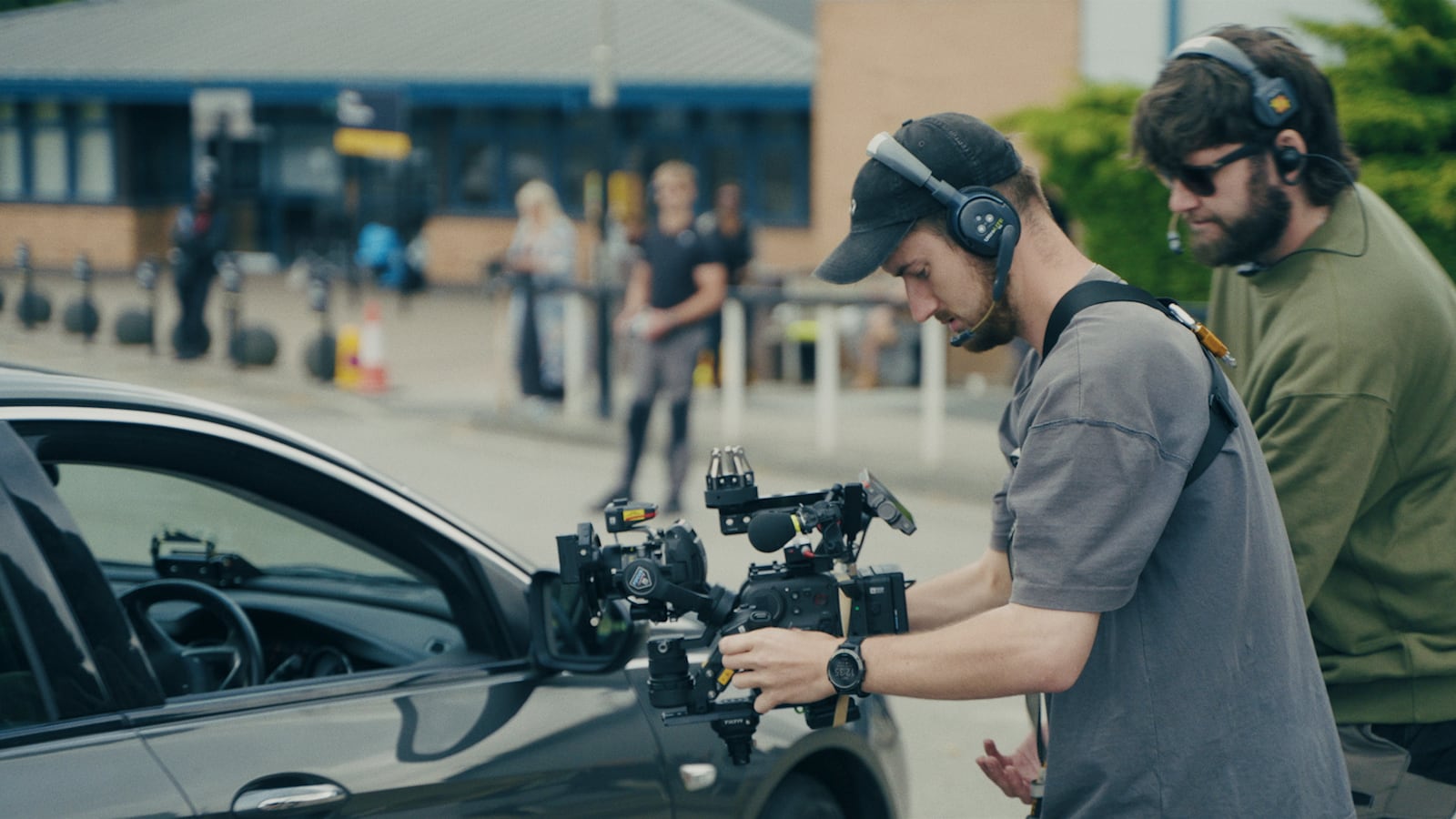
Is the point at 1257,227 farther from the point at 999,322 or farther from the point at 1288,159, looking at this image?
the point at 999,322

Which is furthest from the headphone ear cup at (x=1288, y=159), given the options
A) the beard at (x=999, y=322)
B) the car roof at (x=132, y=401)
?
the car roof at (x=132, y=401)

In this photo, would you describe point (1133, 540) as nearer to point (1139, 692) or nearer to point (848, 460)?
point (1139, 692)

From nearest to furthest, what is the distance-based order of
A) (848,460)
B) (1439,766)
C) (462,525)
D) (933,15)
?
(1439,766) → (462,525) → (848,460) → (933,15)

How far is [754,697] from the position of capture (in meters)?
2.34

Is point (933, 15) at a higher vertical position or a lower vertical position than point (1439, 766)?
higher

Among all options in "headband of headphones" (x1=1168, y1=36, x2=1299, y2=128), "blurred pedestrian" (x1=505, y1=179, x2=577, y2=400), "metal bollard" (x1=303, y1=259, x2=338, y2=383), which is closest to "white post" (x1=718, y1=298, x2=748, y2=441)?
"blurred pedestrian" (x1=505, y1=179, x2=577, y2=400)

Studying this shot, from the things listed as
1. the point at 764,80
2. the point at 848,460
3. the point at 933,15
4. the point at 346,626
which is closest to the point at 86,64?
the point at 764,80

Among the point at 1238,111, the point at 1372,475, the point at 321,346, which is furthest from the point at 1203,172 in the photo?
the point at 321,346

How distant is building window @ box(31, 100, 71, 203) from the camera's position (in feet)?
102

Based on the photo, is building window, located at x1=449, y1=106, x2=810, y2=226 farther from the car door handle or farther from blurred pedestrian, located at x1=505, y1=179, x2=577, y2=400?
the car door handle

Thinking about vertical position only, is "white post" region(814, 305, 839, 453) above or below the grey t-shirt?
below

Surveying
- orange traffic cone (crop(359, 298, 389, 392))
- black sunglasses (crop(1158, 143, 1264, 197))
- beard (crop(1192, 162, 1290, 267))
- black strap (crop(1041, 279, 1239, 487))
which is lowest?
orange traffic cone (crop(359, 298, 389, 392))

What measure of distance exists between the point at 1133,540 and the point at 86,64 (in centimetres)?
3108

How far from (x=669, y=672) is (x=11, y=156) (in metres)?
32.7
